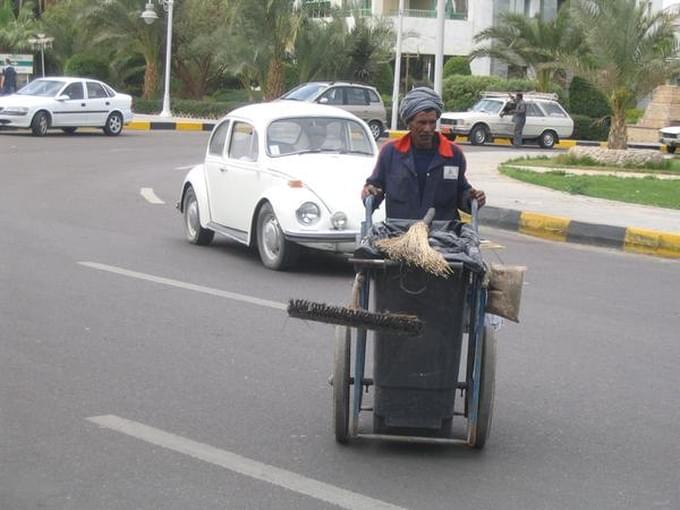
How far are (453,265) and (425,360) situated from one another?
1.61ft

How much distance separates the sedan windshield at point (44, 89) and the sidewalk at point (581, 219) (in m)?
14.2

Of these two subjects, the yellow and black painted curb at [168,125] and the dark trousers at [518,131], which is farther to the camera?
the yellow and black painted curb at [168,125]

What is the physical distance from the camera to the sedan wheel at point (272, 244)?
462 inches

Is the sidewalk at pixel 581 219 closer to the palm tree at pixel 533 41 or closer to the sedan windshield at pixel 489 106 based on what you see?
the sedan windshield at pixel 489 106

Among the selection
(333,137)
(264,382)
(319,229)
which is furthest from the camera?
(333,137)

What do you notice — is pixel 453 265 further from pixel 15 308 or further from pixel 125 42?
pixel 125 42

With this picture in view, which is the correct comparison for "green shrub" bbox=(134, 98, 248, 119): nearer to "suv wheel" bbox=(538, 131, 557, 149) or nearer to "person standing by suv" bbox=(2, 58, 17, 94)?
"person standing by suv" bbox=(2, 58, 17, 94)

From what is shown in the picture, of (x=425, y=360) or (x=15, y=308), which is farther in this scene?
(x=15, y=308)

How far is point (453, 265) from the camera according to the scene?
5816mm

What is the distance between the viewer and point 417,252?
5762 millimetres

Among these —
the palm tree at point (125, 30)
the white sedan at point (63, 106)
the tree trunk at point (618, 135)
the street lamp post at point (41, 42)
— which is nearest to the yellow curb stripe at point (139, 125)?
the white sedan at point (63, 106)

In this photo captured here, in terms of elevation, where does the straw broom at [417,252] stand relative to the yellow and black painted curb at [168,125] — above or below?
above

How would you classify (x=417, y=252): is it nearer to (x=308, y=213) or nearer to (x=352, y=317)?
(x=352, y=317)

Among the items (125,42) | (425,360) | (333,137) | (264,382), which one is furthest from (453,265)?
(125,42)
